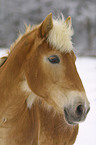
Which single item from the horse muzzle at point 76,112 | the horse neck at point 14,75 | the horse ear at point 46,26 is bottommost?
the horse muzzle at point 76,112

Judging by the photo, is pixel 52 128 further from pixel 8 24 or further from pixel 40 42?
pixel 8 24

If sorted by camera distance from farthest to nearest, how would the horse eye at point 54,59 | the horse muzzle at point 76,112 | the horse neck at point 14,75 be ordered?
the horse neck at point 14,75
the horse eye at point 54,59
the horse muzzle at point 76,112

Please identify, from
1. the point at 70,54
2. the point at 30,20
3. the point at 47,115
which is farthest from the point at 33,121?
the point at 30,20

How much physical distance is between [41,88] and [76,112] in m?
0.33

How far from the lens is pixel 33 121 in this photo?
1.57m

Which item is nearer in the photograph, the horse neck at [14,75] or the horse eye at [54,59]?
the horse eye at [54,59]

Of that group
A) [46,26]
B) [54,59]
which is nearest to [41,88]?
[54,59]

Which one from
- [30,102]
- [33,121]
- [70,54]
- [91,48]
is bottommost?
[33,121]

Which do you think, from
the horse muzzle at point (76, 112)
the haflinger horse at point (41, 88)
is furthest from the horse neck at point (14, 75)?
the horse muzzle at point (76, 112)

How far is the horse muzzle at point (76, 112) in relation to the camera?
3.95ft

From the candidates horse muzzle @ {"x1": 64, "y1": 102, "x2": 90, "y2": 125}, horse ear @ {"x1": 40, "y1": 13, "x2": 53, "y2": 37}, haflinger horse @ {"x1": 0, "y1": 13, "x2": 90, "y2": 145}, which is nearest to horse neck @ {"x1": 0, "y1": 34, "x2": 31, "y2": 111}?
haflinger horse @ {"x1": 0, "y1": 13, "x2": 90, "y2": 145}

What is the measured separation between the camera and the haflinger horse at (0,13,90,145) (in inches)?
49.8

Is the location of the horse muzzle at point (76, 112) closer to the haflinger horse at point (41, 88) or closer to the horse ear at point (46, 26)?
the haflinger horse at point (41, 88)

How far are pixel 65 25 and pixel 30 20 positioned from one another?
11.8 meters
